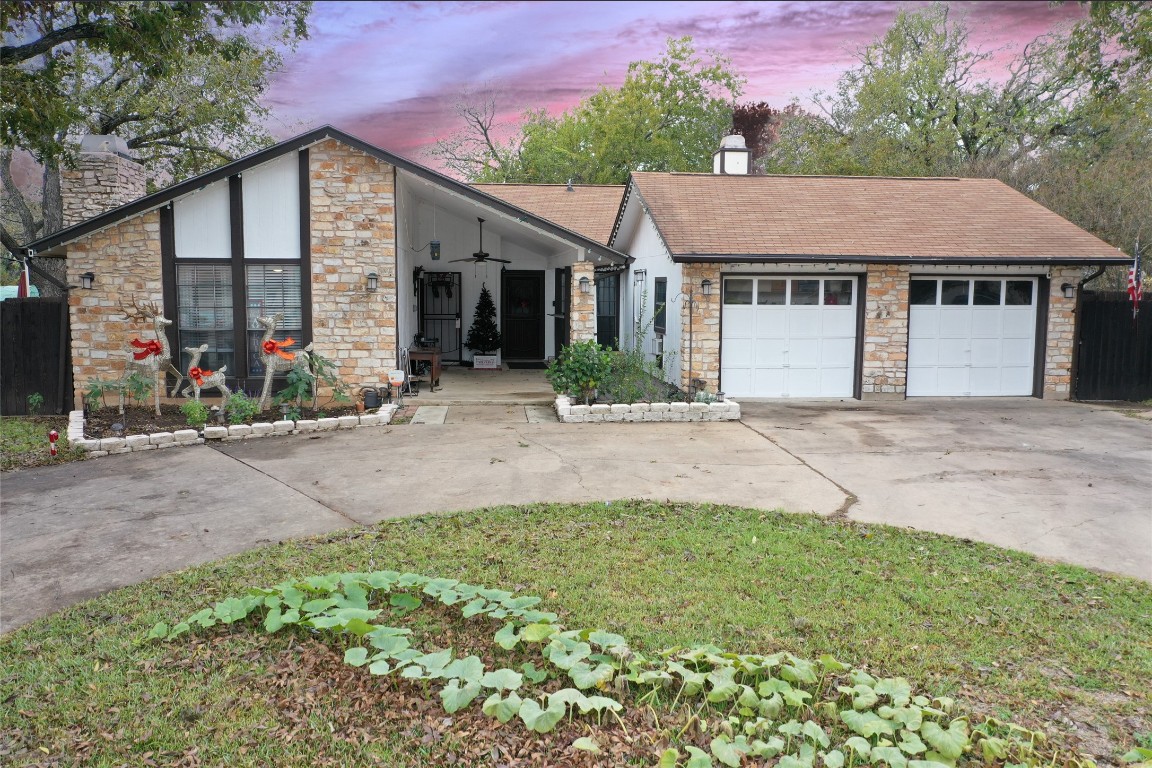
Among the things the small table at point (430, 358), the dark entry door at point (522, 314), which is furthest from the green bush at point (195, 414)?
the dark entry door at point (522, 314)

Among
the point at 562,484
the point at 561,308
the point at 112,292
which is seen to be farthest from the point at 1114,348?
the point at 112,292

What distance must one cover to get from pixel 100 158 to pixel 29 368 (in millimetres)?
3407

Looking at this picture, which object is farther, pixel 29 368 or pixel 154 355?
pixel 29 368

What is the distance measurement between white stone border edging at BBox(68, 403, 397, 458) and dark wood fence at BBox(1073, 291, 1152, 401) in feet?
36.7

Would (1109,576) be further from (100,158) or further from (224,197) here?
(100,158)

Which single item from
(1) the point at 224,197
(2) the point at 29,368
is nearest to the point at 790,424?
(1) the point at 224,197

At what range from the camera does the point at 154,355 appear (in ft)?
34.0

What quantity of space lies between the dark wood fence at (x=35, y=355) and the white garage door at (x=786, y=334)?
9.77m

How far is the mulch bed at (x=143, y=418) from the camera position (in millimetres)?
9656

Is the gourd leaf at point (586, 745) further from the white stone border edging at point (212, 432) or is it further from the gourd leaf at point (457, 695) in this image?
the white stone border edging at point (212, 432)

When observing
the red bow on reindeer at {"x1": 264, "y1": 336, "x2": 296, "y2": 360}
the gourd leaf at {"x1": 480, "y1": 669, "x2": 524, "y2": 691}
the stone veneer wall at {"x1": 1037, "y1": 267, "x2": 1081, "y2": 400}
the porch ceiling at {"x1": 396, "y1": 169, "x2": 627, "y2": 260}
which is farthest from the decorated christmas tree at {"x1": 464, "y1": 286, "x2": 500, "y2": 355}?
the gourd leaf at {"x1": 480, "y1": 669, "x2": 524, "y2": 691}

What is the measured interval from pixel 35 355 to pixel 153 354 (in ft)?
8.96

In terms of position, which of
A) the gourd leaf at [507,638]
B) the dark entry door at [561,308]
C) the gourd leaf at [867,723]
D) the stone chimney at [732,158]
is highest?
the stone chimney at [732,158]

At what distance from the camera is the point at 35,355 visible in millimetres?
11688
